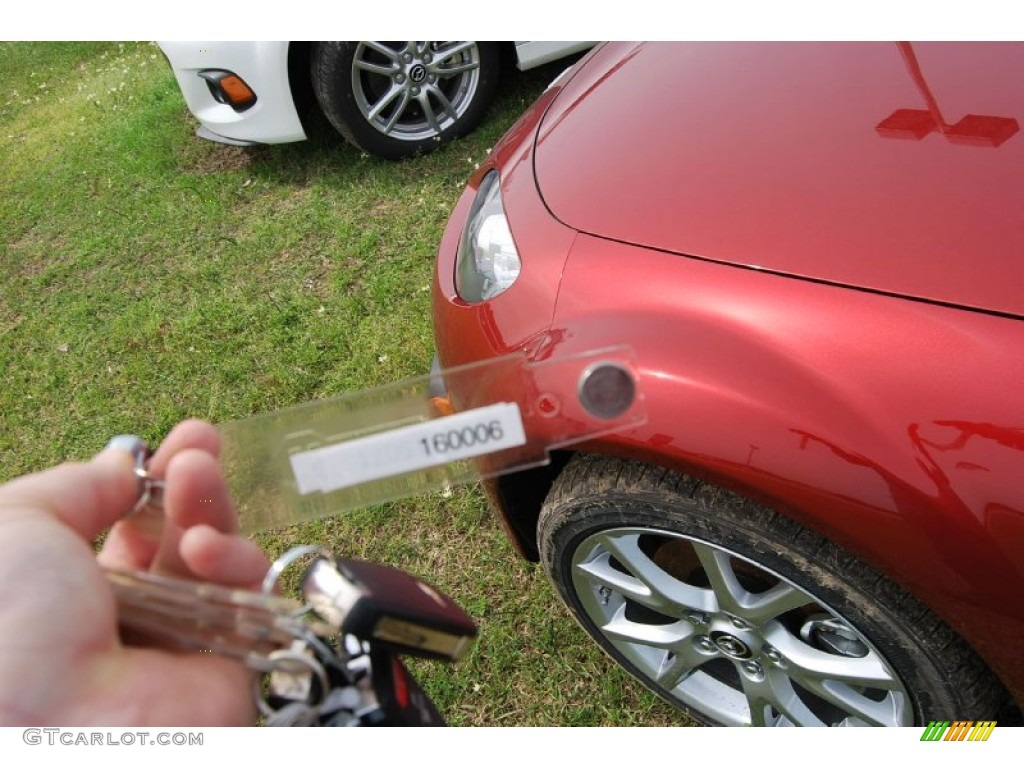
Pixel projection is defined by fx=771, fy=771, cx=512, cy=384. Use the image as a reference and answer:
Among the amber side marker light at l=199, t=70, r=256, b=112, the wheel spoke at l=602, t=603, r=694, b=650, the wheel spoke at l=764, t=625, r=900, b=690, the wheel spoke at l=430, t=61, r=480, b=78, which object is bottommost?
the wheel spoke at l=602, t=603, r=694, b=650

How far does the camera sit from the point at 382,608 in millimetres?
923

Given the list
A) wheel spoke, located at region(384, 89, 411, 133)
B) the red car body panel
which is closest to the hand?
the red car body panel

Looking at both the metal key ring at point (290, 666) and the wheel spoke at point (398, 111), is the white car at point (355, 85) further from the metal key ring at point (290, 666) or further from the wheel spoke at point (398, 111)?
the metal key ring at point (290, 666)

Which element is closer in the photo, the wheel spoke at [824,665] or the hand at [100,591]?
the hand at [100,591]

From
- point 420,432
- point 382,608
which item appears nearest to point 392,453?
point 420,432

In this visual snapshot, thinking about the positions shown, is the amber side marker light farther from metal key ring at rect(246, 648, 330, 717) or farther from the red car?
metal key ring at rect(246, 648, 330, 717)

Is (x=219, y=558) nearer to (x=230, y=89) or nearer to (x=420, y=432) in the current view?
(x=420, y=432)

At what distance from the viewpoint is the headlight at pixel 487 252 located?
Result: 173 cm

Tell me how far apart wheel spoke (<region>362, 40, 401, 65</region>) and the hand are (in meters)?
2.91

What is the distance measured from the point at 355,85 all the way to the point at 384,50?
0.70ft

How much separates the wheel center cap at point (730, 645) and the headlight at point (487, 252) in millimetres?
891

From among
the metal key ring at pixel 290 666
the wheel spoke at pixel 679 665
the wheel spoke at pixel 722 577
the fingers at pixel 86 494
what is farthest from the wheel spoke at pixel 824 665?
the fingers at pixel 86 494
